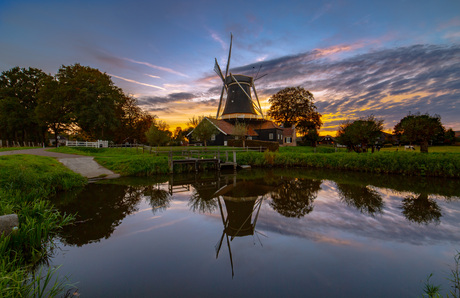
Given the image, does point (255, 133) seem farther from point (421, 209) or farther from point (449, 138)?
point (449, 138)

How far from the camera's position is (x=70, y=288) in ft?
12.9

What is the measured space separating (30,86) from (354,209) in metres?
57.0

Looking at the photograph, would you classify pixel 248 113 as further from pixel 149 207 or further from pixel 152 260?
pixel 152 260

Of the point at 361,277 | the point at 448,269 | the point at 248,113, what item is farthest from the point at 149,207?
the point at 248,113

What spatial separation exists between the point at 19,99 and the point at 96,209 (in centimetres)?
4845

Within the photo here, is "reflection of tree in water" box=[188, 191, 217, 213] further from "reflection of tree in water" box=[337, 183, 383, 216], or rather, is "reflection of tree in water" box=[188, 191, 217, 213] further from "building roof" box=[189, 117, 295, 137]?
"building roof" box=[189, 117, 295, 137]

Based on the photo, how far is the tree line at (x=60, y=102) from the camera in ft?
114

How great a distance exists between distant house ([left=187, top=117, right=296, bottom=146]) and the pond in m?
27.5

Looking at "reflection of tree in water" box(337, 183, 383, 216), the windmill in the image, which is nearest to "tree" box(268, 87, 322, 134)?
the windmill

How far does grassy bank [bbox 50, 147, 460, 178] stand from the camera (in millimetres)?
16484

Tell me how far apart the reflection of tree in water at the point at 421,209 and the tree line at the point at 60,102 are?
103 ft

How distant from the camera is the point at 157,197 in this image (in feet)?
36.2

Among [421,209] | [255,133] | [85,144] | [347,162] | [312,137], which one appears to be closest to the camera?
[421,209]

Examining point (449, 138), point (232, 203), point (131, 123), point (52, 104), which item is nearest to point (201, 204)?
point (232, 203)
